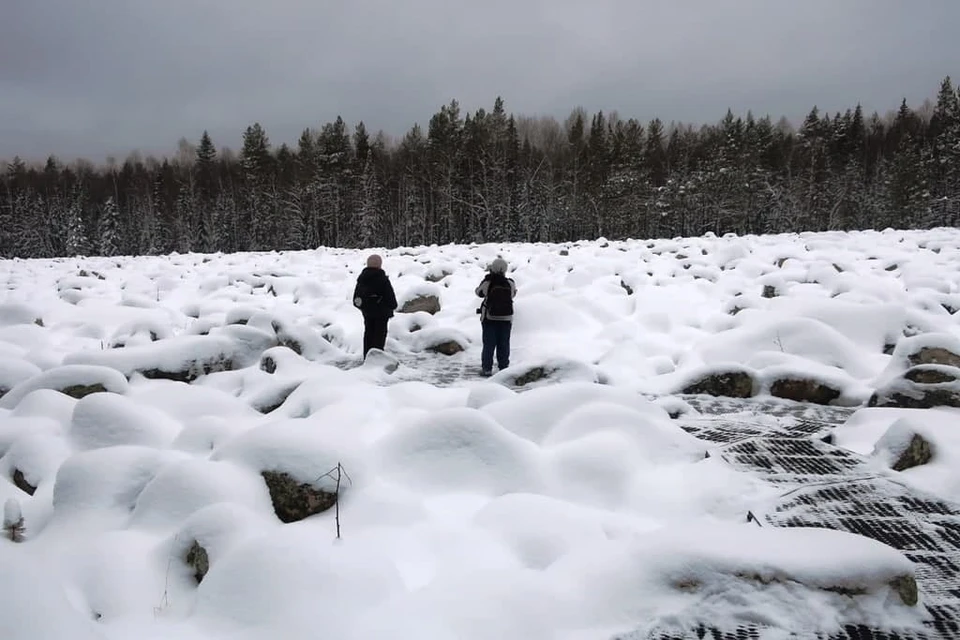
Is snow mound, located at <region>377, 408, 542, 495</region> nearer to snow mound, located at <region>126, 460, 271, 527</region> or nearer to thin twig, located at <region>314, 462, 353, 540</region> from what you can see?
thin twig, located at <region>314, 462, 353, 540</region>

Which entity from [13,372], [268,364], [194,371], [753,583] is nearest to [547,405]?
[753,583]

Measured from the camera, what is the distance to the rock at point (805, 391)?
5707 millimetres

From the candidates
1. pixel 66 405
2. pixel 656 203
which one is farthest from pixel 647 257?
pixel 656 203

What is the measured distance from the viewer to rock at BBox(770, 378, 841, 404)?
571cm

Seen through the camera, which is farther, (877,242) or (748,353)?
(877,242)

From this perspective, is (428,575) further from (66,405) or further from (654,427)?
(66,405)

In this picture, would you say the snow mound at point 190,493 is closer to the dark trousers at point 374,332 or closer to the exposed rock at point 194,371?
the exposed rock at point 194,371

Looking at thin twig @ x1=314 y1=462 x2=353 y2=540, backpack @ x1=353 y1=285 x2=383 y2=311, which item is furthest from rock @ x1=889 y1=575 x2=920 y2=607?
backpack @ x1=353 y1=285 x2=383 y2=311

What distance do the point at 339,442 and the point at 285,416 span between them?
1319mm

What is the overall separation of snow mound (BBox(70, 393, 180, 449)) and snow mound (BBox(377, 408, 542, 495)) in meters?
1.69

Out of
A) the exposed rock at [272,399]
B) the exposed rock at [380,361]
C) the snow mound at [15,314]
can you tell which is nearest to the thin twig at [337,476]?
the exposed rock at [272,399]

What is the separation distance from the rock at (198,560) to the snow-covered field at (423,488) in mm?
11

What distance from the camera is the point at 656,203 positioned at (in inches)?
1431

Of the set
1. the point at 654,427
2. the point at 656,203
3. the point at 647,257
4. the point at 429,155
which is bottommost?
the point at 654,427
